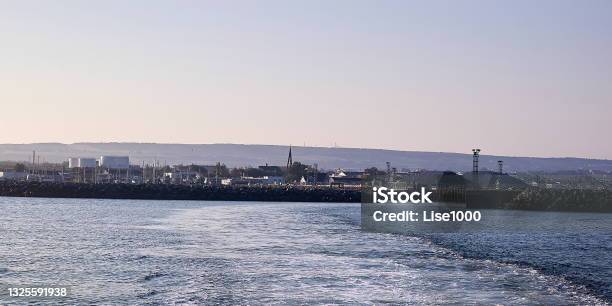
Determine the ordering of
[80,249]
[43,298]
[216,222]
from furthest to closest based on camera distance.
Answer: [216,222]
[80,249]
[43,298]

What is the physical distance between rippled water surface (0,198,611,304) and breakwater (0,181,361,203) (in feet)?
373

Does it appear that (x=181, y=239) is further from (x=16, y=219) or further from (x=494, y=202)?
(x=494, y=202)

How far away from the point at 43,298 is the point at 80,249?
1933 centimetres

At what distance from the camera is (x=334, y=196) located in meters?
185

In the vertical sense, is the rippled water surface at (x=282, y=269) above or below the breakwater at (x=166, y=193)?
below

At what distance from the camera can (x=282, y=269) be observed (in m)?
40.6

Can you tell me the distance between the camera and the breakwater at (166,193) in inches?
7037

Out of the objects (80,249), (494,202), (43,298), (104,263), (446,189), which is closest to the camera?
(43,298)

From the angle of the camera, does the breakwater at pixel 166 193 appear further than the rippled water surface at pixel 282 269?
Yes

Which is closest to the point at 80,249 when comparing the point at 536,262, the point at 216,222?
the point at 536,262

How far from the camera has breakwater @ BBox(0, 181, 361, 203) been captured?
7037 inches

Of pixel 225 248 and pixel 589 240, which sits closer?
pixel 225 248

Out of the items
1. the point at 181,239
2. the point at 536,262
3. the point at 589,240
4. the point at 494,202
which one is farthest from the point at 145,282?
the point at 494,202

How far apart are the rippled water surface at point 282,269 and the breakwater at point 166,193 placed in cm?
11367
